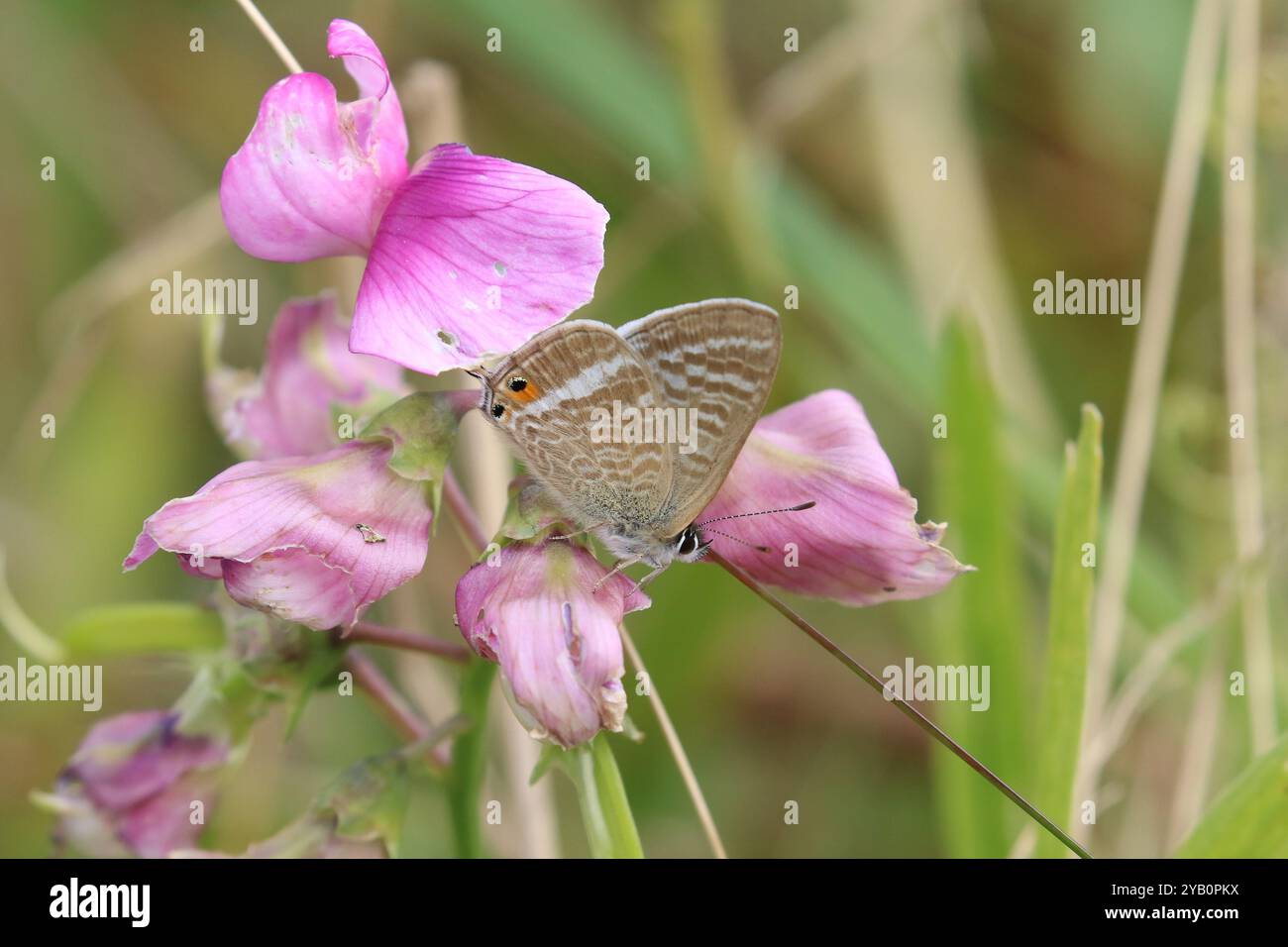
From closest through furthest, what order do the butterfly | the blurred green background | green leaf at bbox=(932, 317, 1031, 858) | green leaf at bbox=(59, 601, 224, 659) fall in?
the butterfly → green leaf at bbox=(59, 601, 224, 659) → green leaf at bbox=(932, 317, 1031, 858) → the blurred green background

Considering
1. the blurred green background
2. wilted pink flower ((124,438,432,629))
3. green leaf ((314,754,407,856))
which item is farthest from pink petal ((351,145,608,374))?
the blurred green background

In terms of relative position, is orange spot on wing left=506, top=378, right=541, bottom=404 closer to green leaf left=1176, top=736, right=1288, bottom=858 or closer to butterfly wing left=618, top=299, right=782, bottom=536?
butterfly wing left=618, top=299, right=782, bottom=536

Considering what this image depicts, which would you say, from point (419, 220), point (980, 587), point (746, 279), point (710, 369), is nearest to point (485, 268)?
point (419, 220)

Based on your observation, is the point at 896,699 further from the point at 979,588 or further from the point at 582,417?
the point at 979,588

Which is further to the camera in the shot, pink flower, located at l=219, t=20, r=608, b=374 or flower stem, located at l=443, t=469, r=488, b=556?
flower stem, located at l=443, t=469, r=488, b=556

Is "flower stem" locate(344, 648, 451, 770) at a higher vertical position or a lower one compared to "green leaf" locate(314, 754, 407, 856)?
higher

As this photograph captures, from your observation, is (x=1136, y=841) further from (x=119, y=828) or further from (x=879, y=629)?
(x=119, y=828)

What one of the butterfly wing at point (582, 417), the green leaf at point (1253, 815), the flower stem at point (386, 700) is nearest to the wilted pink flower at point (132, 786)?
the flower stem at point (386, 700)

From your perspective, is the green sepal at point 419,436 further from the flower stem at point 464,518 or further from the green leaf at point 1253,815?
the green leaf at point 1253,815
